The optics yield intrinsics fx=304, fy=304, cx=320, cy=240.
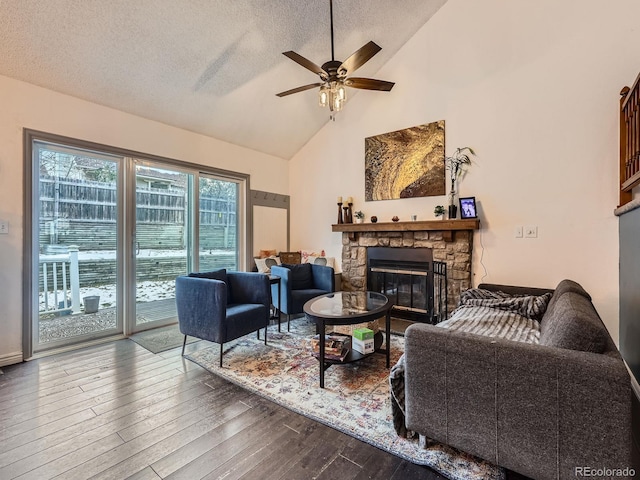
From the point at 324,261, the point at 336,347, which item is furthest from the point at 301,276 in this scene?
the point at 336,347

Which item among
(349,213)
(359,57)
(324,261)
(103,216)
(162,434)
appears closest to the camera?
A: (162,434)

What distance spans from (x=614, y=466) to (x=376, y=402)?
1196 mm

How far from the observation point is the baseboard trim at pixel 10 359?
270cm

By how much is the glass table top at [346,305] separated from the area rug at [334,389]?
0.52 metres

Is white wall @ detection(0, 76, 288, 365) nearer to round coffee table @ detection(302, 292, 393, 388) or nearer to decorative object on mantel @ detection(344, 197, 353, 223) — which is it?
decorative object on mantel @ detection(344, 197, 353, 223)

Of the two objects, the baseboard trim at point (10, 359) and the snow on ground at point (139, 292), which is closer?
the baseboard trim at point (10, 359)

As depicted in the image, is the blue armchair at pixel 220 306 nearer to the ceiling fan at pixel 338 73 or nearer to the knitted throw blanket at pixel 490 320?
the knitted throw blanket at pixel 490 320

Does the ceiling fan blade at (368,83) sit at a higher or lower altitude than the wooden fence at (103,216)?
higher

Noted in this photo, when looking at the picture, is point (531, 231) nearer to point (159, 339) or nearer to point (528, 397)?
point (528, 397)

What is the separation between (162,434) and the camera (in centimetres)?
178

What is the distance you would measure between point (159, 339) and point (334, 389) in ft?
7.24

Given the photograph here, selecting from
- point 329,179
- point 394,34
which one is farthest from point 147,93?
point 394,34

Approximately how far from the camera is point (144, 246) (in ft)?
12.1

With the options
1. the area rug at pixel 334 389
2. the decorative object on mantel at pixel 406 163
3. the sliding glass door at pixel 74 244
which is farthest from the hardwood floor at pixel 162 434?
the decorative object on mantel at pixel 406 163
